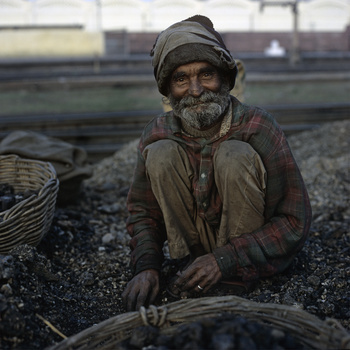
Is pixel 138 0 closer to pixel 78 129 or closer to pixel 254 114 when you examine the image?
pixel 78 129

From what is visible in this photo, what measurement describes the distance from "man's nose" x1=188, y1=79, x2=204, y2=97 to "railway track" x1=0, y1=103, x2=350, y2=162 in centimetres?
458

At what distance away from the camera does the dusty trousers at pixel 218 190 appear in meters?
2.43

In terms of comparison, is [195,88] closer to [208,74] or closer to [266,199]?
[208,74]

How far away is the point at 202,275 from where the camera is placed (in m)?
2.47

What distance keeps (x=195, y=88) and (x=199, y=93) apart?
3 cm

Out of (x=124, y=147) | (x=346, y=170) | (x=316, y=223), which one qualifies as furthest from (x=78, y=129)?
(x=316, y=223)

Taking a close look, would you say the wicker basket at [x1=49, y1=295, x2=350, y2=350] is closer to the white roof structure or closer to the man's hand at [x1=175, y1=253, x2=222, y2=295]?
the man's hand at [x1=175, y1=253, x2=222, y2=295]

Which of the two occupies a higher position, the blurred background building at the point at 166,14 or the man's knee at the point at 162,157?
the blurred background building at the point at 166,14

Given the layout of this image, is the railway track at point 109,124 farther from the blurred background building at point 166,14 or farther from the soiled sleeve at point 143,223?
the blurred background building at point 166,14

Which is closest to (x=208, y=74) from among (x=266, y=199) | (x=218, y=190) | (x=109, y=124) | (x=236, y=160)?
(x=236, y=160)

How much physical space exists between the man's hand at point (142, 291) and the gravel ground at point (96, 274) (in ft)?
0.51

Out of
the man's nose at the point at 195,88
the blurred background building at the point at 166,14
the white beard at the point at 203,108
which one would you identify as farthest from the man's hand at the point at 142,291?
the blurred background building at the point at 166,14

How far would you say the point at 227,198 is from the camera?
8.17 feet

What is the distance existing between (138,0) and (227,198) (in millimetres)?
36557
